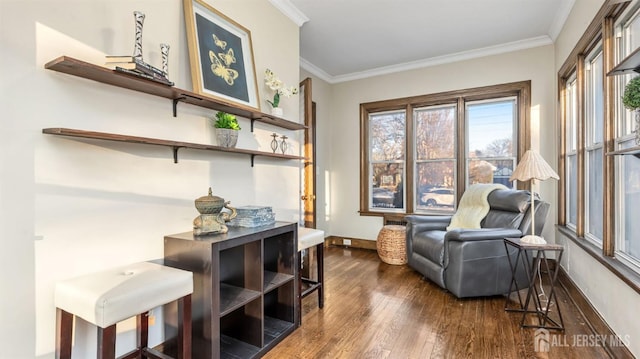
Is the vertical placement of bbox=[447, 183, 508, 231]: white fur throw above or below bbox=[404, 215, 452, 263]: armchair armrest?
above

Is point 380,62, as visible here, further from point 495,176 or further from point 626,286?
point 626,286

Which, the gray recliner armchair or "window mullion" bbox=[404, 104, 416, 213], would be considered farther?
"window mullion" bbox=[404, 104, 416, 213]

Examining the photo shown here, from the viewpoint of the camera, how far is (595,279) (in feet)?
7.25

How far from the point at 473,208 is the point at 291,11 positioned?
2.82 meters

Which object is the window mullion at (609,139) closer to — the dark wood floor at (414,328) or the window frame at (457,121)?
the dark wood floor at (414,328)

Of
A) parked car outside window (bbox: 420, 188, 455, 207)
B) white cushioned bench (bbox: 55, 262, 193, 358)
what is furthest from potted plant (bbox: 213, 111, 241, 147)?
parked car outside window (bbox: 420, 188, 455, 207)

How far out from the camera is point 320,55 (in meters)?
4.01

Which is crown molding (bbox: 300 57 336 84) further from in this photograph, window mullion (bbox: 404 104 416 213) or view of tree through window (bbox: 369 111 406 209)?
window mullion (bbox: 404 104 416 213)

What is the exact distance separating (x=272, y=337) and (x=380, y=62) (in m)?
3.70

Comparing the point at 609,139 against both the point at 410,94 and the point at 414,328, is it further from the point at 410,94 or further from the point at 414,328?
the point at 410,94

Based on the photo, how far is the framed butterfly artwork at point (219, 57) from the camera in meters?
1.99

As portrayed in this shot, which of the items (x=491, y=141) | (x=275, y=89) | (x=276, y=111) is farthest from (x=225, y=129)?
(x=491, y=141)

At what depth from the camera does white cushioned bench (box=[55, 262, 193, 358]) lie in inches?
47.8

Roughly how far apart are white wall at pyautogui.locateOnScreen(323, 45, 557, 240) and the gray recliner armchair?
3.15 feet
